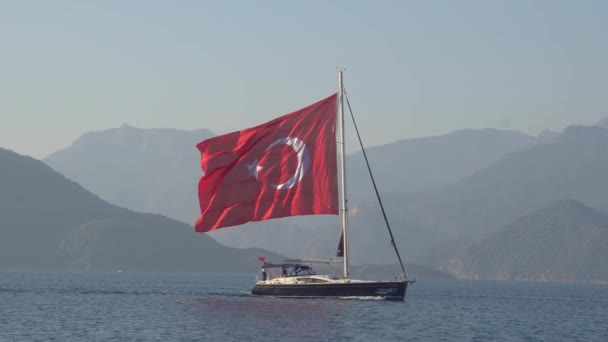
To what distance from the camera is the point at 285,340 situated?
76625 millimetres

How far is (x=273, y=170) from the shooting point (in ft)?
337

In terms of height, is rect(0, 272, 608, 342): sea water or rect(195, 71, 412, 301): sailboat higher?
rect(195, 71, 412, 301): sailboat

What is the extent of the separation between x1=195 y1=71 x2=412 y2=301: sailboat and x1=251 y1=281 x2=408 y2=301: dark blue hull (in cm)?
15

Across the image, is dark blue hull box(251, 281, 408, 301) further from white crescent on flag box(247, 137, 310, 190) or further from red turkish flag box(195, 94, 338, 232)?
white crescent on flag box(247, 137, 310, 190)

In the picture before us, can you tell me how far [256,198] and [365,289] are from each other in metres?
13.2

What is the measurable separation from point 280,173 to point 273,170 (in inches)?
27.2

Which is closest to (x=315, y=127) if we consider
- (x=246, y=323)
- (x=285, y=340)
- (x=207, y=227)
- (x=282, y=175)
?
(x=282, y=175)

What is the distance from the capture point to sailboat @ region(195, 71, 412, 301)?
101 metres

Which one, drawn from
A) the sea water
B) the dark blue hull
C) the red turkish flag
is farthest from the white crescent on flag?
the sea water

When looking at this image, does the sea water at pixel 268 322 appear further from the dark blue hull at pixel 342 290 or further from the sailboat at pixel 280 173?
the sailboat at pixel 280 173

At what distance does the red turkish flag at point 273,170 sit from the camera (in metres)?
101

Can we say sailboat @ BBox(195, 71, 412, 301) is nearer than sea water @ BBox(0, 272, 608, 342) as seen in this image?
No

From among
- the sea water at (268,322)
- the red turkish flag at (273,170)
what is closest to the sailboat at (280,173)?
the red turkish flag at (273,170)

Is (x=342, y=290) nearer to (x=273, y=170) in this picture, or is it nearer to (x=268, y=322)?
(x=273, y=170)
